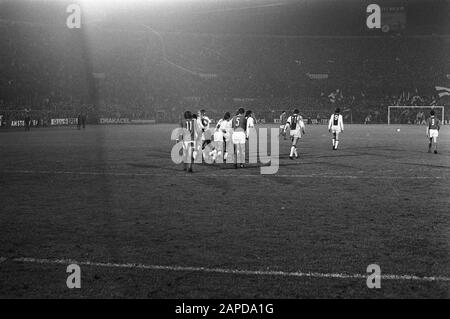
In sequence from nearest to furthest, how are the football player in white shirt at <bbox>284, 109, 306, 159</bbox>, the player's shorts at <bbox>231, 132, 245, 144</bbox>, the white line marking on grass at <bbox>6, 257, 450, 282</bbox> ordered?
the white line marking on grass at <bbox>6, 257, 450, 282</bbox>
the player's shorts at <bbox>231, 132, 245, 144</bbox>
the football player in white shirt at <bbox>284, 109, 306, 159</bbox>

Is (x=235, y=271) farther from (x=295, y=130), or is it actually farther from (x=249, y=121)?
(x=249, y=121)

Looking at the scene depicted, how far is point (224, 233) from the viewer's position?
808 centimetres

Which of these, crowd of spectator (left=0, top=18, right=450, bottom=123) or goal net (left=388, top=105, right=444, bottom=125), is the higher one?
crowd of spectator (left=0, top=18, right=450, bottom=123)

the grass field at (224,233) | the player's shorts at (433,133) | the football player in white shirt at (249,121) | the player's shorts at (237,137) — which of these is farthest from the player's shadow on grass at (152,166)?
the player's shorts at (433,133)

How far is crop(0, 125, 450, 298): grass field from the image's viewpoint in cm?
566

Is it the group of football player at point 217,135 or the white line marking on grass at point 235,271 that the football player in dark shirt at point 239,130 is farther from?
the white line marking on grass at point 235,271

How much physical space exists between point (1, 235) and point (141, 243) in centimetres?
232

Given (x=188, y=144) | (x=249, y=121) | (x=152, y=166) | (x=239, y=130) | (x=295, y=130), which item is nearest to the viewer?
(x=188, y=144)

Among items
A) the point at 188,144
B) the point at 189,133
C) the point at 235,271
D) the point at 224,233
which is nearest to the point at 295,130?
the point at 188,144

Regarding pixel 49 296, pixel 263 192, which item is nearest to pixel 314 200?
pixel 263 192

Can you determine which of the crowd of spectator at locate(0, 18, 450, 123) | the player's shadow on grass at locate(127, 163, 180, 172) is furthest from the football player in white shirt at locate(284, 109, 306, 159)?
the crowd of spectator at locate(0, 18, 450, 123)

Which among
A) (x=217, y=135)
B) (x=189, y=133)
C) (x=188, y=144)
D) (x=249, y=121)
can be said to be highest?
(x=249, y=121)

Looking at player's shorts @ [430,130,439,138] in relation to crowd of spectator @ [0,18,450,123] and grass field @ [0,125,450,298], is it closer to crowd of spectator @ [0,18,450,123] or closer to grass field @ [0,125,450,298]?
grass field @ [0,125,450,298]

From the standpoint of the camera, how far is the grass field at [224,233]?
5.66 m
